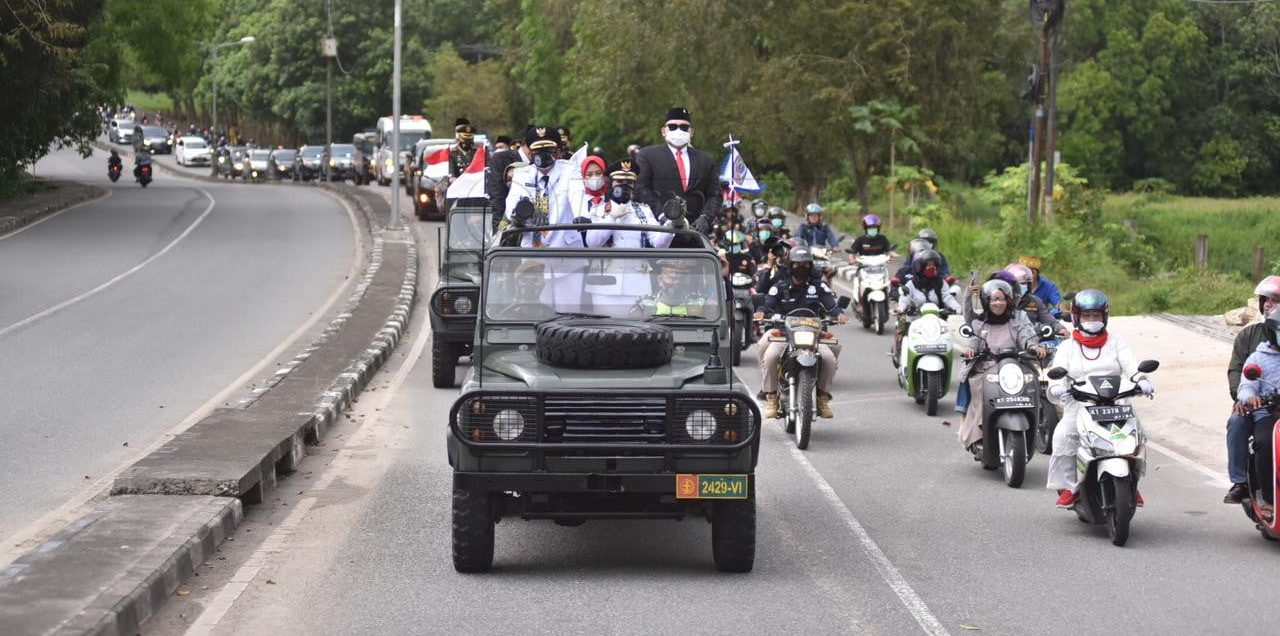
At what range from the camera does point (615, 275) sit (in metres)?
10.5

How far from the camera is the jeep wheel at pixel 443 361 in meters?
17.8

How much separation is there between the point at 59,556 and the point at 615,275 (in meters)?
3.64

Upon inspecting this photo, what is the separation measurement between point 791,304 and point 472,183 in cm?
493

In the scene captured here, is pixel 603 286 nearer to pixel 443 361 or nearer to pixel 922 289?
pixel 443 361

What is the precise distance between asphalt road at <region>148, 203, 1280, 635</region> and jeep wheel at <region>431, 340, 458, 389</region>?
12.7ft

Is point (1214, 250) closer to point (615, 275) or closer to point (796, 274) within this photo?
point (796, 274)

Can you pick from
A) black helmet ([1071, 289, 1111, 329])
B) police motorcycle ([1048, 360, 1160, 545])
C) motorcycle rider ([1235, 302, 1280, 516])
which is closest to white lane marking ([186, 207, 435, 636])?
police motorcycle ([1048, 360, 1160, 545])

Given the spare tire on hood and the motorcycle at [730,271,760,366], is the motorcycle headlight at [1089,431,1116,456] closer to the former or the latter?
the spare tire on hood

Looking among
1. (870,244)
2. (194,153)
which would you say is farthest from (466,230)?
(194,153)

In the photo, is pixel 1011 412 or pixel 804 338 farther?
pixel 804 338

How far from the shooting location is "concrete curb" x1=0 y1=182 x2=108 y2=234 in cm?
3959

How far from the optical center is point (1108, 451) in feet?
35.1

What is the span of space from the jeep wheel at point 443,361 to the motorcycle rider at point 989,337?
615 centimetres

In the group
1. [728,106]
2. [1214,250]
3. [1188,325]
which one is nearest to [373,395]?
[1188,325]
